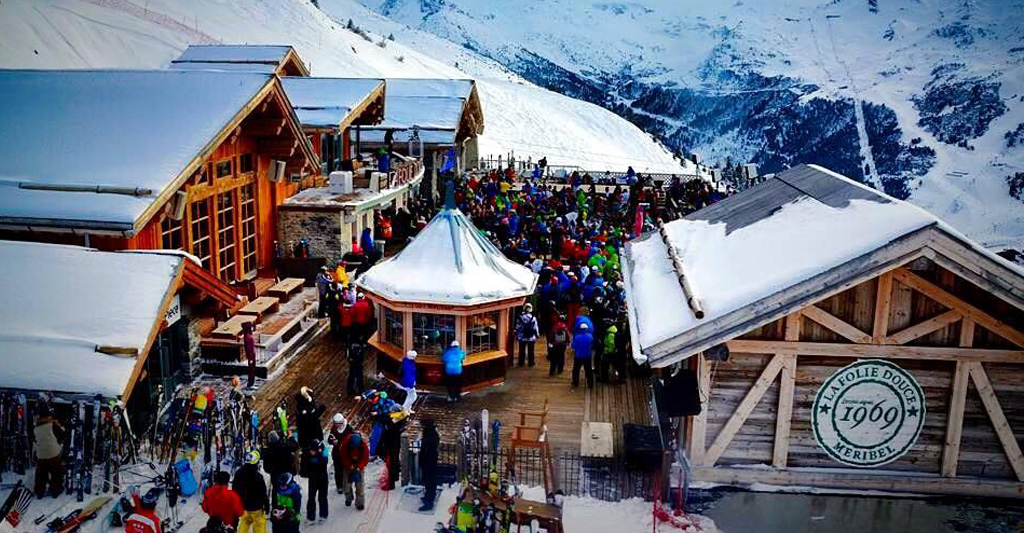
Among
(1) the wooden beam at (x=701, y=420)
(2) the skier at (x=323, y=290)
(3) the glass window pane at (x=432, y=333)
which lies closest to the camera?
(1) the wooden beam at (x=701, y=420)

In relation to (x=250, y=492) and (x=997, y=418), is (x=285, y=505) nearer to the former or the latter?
(x=250, y=492)

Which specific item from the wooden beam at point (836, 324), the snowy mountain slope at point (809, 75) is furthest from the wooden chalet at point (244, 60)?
the snowy mountain slope at point (809, 75)

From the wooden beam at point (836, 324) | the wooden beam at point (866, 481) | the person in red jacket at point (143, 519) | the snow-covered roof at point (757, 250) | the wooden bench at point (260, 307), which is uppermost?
the snow-covered roof at point (757, 250)

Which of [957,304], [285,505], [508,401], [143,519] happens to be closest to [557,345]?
[508,401]

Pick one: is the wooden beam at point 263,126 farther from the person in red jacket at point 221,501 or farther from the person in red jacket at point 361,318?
the person in red jacket at point 221,501

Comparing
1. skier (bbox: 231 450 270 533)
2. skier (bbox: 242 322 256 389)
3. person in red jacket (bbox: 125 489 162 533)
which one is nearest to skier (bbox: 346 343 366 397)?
skier (bbox: 242 322 256 389)

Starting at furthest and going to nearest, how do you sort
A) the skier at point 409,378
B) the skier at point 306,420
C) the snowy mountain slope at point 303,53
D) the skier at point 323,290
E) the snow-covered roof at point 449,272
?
1. the snowy mountain slope at point 303,53
2. the skier at point 323,290
3. the snow-covered roof at point 449,272
4. the skier at point 409,378
5. the skier at point 306,420
